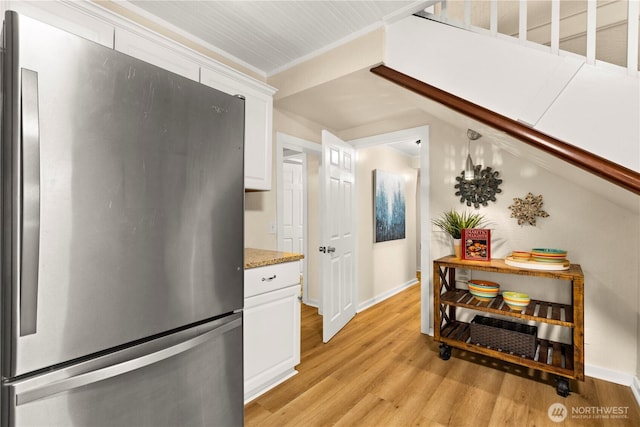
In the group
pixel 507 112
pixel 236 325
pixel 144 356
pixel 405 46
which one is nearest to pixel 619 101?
pixel 507 112

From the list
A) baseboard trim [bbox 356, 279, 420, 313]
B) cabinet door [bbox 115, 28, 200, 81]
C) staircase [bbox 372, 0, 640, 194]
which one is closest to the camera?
staircase [bbox 372, 0, 640, 194]

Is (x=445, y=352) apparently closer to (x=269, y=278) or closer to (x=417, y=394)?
(x=417, y=394)

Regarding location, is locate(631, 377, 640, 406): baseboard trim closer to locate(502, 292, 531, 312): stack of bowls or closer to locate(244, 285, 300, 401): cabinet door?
locate(502, 292, 531, 312): stack of bowls

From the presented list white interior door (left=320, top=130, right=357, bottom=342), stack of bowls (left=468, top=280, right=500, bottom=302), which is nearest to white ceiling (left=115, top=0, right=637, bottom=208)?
white interior door (left=320, top=130, right=357, bottom=342)

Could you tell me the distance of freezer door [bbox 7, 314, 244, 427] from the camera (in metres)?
0.84

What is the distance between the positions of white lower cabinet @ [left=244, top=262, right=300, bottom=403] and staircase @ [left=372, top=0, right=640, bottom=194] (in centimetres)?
156

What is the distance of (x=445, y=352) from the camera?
8.10 ft

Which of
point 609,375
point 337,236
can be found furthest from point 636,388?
point 337,236

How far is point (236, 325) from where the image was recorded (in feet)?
4.43

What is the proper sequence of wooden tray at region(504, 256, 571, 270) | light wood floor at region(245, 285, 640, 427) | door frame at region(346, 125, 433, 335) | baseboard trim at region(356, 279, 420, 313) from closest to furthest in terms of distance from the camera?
light wood floor at region(245, 285, 640, 427), wooden tray at region(504, 256, 571, 270), door frame at region(346, 125, 433, 335), baseboard trim at region(356, 279, 420, 313)

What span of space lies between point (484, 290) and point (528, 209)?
775 millimetres

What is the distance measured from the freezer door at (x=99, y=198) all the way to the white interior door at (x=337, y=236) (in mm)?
1706

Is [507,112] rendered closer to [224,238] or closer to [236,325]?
[224,238]

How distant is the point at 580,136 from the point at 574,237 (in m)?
1.30
